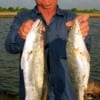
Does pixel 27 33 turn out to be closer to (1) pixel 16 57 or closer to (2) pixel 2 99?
(2) pixel 2 99

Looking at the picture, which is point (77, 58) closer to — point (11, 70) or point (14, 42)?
point (14, 42)

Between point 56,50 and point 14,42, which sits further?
point 56,50

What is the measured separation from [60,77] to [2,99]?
5118 mm

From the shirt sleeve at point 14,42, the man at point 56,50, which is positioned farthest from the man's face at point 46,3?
the shirt sleeve at point 14,42

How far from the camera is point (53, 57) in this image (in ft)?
18.6

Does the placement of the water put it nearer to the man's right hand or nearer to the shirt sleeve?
the shirt sleeve

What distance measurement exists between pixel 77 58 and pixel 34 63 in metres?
0.54

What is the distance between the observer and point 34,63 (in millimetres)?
4824

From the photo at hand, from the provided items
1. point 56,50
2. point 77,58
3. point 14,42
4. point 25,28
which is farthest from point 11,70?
point 77,58

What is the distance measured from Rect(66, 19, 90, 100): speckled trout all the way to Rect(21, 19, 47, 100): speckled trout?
1.18 ft

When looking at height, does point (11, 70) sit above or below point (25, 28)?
below

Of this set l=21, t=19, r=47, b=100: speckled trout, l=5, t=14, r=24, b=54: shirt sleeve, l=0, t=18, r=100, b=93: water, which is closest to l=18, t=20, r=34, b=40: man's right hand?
l=21, t=19, r=47, b=100: speckled trout

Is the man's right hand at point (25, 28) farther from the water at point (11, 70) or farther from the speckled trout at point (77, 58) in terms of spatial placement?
the water at point (11, 70)

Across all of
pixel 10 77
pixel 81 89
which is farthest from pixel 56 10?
pixel 10 77
